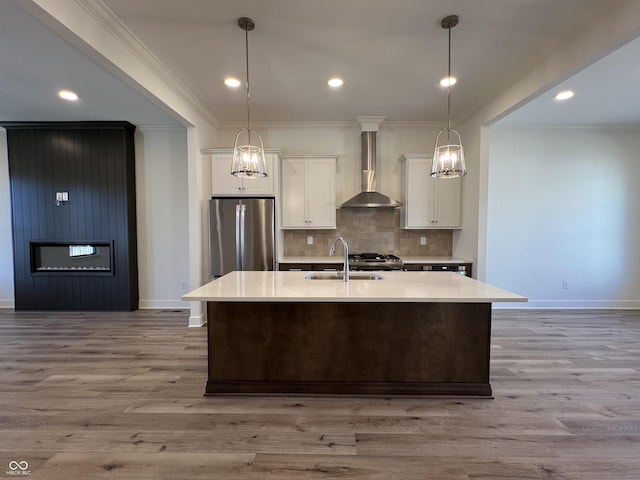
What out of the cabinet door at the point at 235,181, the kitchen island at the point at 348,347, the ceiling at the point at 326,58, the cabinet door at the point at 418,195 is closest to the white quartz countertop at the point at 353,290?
the kitchen island at the point at 348,347

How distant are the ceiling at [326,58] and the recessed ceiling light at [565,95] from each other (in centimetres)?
8

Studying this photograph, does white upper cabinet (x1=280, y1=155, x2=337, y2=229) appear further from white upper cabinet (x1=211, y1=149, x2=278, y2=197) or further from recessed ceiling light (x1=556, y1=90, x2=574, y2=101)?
recessed ceiling light (x1=556, y1=90, x2=574, y2=101)

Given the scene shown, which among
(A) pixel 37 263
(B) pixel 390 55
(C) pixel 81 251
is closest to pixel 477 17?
(B) pixel 390 55

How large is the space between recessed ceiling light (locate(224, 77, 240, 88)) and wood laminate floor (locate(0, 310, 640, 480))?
2914 millimetres

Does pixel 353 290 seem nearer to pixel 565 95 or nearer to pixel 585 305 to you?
pixel 565 95

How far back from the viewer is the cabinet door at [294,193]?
4.41m

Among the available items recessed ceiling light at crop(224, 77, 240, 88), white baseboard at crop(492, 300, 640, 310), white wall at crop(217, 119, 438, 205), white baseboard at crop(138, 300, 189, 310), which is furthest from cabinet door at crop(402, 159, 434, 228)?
white baseboard at crop(138, 300, 189, 310)

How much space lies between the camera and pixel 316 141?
4695 millimetres

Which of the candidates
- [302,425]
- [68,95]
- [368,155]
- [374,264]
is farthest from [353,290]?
[68,95]

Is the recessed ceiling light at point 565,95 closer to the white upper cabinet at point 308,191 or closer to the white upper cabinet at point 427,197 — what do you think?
the white upper cabinet at point 427,197

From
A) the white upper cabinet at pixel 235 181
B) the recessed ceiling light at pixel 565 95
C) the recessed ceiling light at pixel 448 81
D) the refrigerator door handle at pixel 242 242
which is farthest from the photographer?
the white upper cabinet at pixel 235 181

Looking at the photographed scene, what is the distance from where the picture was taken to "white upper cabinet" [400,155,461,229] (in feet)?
14.4

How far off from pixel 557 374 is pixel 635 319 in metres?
2.73

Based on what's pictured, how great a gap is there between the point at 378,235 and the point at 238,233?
7.16ft
